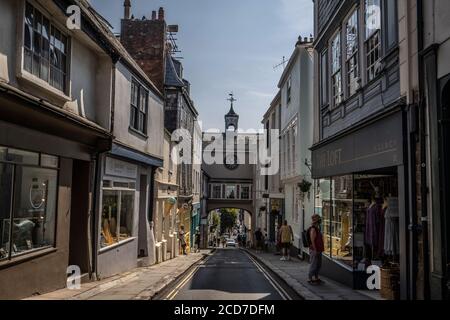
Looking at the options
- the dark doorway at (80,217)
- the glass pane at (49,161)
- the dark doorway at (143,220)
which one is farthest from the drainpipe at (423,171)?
the dark doorway at (143,220)

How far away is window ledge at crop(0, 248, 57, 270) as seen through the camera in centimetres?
800

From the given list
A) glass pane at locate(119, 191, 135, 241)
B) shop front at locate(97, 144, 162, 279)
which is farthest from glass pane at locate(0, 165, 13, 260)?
glass pane at locate(119, 191, 135, 241)

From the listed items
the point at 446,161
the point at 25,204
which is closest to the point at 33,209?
the point at 25,204

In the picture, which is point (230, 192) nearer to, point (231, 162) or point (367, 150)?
point (231, 162)

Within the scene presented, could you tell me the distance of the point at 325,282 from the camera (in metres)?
12.4

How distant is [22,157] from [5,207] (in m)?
0.99

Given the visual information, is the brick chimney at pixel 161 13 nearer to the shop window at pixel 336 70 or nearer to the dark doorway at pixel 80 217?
the shop window at pixel 336 70

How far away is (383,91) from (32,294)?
25.9 feet

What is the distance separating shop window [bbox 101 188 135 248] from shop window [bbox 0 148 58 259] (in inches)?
120

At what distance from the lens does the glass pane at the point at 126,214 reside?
15.1m

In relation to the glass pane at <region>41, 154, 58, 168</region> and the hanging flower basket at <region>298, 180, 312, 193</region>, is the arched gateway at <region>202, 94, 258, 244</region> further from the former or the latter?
the glass pane at <region>41, 154, 58, 168</region>

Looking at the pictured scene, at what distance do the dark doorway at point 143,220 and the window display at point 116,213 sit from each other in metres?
1.85
